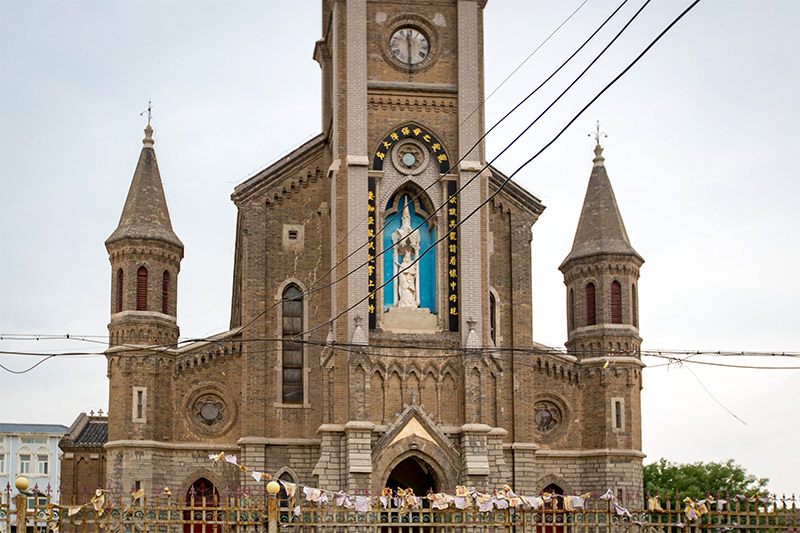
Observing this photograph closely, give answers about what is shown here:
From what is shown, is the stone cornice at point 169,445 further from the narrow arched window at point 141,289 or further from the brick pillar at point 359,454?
the brick pillar at point 359,454

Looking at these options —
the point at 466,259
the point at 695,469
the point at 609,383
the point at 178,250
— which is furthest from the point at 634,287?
the point at 695,469

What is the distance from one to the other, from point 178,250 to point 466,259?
453 inches

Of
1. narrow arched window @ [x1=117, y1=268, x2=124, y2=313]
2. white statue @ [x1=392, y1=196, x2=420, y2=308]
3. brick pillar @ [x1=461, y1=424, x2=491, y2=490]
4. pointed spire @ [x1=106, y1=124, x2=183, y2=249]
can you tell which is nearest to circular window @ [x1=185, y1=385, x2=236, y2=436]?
narrow arched window @ [x1=117, y1=268, x2=124, y2=313]

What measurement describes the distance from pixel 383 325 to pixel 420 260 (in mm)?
2938

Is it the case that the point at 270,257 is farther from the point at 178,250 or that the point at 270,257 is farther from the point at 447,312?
the point at 447,312

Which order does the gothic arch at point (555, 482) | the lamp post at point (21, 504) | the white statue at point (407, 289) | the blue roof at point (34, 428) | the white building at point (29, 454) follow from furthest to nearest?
the blue roof at point (34, 428) → the white building at point (29, 454) → the gothic arch at point (555, 482) → the white statue at point (407, 289) → the lamp post at point (21, 504)

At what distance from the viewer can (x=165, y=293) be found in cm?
4994

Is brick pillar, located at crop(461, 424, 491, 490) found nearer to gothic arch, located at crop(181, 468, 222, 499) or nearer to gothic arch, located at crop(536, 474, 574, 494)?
gothic arch, located at crop(536, 474, 574, 494)

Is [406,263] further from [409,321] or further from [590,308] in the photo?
[590,308]

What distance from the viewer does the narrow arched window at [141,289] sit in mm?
49188

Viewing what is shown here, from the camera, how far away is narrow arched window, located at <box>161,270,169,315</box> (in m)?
49.7

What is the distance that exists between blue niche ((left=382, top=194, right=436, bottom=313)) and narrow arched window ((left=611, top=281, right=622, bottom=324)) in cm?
826

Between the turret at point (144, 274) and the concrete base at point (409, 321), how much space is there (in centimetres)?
864

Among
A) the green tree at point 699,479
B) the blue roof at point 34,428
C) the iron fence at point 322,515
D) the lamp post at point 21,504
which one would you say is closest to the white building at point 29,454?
the blue roof at point 34,428
